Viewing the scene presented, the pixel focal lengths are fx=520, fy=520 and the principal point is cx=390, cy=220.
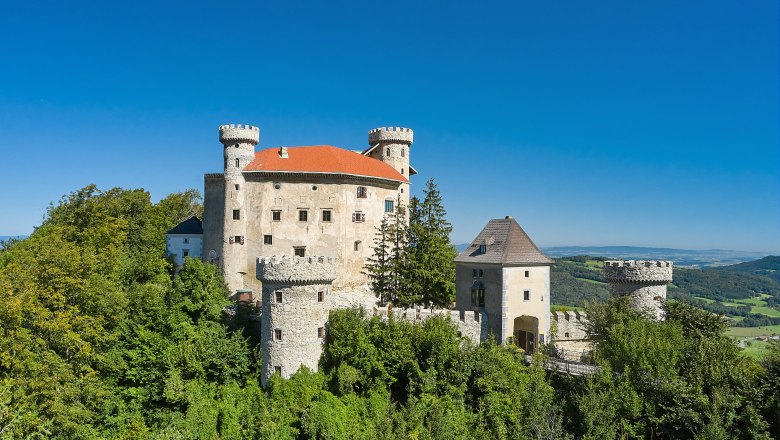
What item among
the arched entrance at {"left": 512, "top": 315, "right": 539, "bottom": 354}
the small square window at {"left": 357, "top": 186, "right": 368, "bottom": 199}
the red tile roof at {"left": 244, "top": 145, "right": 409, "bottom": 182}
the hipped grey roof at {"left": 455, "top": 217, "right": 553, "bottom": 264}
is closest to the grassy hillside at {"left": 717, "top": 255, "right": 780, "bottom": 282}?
the red tile roof at {"left": 244, "top": 145, "right": 409, "bottom": 182}

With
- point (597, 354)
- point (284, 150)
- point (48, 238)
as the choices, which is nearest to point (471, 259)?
point (597, 354)

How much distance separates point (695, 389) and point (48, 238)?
5045 cm

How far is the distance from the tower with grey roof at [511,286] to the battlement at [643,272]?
5.45 m

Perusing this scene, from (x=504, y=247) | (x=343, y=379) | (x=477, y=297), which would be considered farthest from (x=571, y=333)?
(x=343, y=379)

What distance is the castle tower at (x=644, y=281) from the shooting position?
115ft

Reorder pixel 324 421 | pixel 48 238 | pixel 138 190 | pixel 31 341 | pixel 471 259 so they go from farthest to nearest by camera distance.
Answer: pixel 138 190
pixel 48 238
pixel 471 259
pixel 31 341
pixel 324 421

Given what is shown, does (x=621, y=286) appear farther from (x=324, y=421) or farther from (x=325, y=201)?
(x=325, y=201)

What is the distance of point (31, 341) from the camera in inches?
1226

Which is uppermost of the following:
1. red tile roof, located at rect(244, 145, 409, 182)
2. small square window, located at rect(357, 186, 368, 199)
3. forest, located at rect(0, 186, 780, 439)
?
red tile roof, located at rect(244, 145, 409, 182)

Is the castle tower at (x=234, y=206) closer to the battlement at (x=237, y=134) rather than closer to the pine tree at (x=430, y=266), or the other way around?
the battlement at (x=237, y=134)

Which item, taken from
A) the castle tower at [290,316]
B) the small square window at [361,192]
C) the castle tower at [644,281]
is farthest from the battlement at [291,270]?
the castle tower at [644,281]

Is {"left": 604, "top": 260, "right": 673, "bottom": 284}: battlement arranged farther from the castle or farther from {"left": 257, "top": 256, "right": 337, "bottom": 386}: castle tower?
{"left": 257, "top": 256, "right": 337, "bottom": 386}: castle tower

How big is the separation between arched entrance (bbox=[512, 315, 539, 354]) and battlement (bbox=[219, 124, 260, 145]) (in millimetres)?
27499

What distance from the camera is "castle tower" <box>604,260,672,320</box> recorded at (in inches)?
1378
